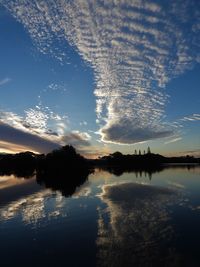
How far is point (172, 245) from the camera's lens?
21281mm

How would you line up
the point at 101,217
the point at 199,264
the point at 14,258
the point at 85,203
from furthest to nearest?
the point at 85,203
the point at 101,217
the point at 14,258
the point at 199,264

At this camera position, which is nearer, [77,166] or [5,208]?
[5,208]

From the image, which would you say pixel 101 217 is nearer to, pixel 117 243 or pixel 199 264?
pixel 117 243

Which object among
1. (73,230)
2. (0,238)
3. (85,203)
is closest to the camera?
(0,238)

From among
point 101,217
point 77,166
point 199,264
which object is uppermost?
point 77,166

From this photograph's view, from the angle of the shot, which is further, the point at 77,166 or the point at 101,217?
the point at 77,166

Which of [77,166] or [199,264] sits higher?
[77,166]

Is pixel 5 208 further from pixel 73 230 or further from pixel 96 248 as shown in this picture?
pixel 96 248

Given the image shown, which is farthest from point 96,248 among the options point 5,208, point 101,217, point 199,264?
point 5,208

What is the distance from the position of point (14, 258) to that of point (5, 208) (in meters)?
19.3

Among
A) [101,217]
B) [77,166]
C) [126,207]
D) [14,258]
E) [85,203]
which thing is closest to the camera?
[14,258]

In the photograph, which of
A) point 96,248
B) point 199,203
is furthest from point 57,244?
point 199,203

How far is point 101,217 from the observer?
105ft

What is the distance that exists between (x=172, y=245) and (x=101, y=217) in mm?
11775
